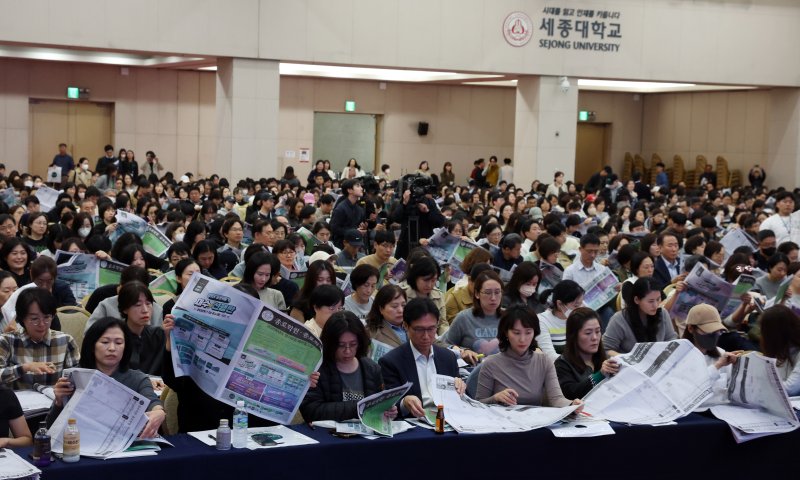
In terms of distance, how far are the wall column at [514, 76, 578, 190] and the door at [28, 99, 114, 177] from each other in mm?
10177

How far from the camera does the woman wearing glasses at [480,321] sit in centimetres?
679

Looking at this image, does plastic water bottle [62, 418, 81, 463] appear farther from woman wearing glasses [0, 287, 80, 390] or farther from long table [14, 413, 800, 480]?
woman wearing glasses [0, 287, 80, 390]

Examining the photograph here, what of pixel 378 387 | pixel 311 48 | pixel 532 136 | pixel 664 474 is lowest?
pixel 664 474

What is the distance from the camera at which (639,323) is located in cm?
680

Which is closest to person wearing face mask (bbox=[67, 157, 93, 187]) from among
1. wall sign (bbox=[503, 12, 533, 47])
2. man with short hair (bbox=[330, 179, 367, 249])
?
wall sign (bbox=[503, 12, 533, 47])

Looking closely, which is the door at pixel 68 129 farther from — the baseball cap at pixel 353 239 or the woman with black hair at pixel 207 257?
the woman with black hair at pixel 207 257

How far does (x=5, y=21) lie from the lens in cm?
1959

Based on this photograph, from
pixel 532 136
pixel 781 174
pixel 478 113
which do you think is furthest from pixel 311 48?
pixel 781 174

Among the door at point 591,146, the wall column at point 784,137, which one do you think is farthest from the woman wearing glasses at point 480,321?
the door at point 591,146

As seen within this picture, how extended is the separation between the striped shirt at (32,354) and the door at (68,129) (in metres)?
20.7

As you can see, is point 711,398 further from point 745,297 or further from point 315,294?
point 745,297

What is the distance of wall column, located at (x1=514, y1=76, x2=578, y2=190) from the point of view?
24109 millimetres

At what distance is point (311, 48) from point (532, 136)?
5620 millimetres

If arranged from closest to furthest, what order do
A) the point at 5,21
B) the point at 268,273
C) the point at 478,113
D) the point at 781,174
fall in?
the point at 268,273 < the point at 5,21 < the point at 781,174 < the point at 478,113
